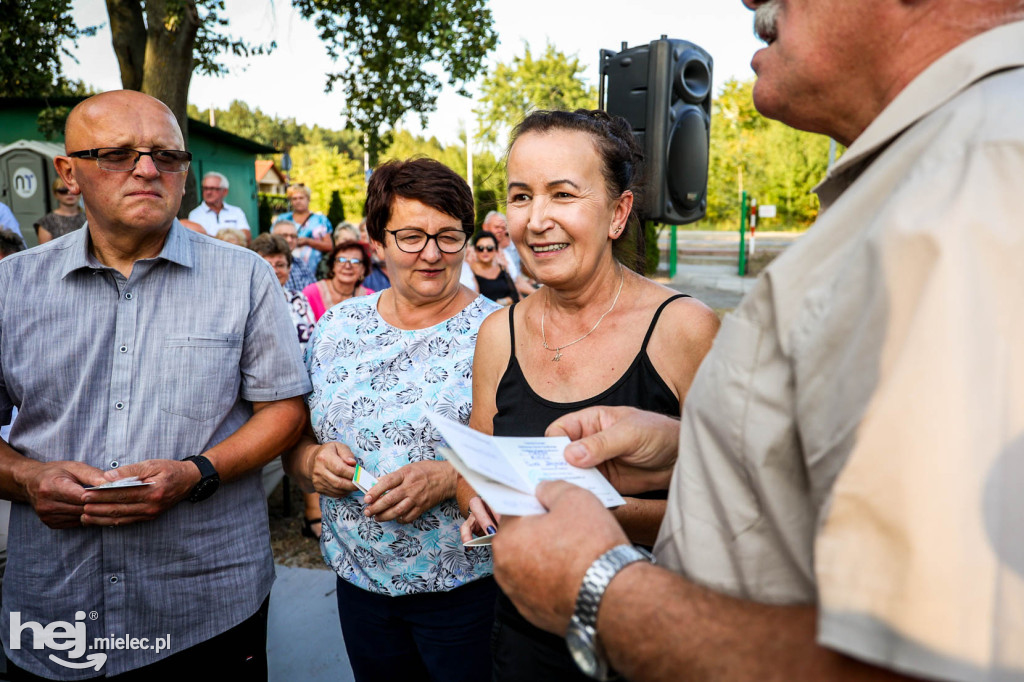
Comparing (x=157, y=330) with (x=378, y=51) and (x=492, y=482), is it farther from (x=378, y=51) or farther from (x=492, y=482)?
(x=378, y=51)

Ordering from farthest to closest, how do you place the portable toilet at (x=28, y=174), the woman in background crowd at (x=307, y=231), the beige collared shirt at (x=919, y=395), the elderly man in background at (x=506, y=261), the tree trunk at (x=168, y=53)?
the portable toilet at (x=28, y=174)
the woman in background crowd at (x=307, y=231)
the elderly man in background at (x=506, y=261)
the tree trunk at (x=168, y=53)
the beige collared shirt at (x=919, y=395)

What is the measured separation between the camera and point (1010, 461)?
639mm

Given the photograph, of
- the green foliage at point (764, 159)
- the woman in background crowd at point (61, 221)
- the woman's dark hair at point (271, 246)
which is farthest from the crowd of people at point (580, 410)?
the green foliage at point (764, 159)

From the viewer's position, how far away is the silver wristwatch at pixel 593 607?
94 centimetres

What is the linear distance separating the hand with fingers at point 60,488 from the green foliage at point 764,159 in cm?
3075

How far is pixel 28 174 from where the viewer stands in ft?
44.1

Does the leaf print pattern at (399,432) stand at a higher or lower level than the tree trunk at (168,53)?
lower

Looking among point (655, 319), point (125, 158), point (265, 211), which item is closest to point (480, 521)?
point (655, 319)

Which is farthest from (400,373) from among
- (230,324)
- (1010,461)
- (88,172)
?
(1010,461)

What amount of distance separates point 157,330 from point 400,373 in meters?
0.79

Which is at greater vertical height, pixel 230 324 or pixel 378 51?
pixel 378 51

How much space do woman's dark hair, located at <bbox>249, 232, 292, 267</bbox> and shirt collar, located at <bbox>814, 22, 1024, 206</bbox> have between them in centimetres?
599

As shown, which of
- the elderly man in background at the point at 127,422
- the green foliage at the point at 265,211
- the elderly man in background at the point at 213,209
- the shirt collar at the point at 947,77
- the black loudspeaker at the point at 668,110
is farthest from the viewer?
the green foliage at the point at 265,211

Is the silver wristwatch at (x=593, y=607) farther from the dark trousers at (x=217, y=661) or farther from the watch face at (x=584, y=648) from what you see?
the dark trousers at (x=217, y=661)
